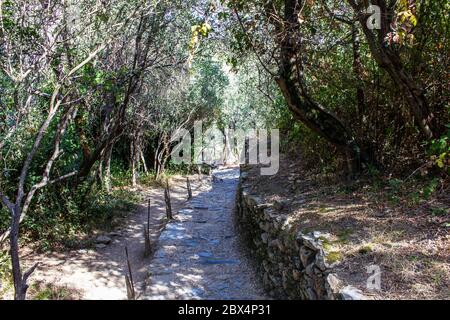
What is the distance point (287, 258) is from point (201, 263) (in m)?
2.19

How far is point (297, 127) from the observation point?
26.9 feet

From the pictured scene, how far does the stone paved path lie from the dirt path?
1.45 feet

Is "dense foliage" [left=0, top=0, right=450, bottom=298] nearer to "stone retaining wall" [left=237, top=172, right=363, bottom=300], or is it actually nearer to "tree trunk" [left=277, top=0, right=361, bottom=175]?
"tree trunk" [left=277, top=0, right=361, bottom=175]

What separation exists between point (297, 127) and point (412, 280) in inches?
205

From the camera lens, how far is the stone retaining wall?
148 inches

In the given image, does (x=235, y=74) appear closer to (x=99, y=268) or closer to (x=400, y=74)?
(x=400, y=74)

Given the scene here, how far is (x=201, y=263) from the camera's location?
6.72m

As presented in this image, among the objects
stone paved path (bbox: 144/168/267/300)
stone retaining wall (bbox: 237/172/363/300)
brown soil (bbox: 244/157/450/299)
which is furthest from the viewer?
stone paved path (bbox: 144/168/267/300)
